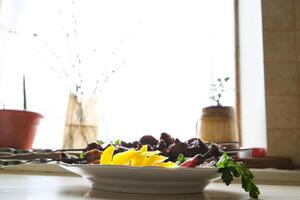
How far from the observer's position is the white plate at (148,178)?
1.56 feet

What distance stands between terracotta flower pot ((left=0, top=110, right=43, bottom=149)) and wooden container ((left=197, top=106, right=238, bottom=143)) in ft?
1.93

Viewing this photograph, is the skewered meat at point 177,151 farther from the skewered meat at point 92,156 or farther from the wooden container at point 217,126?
the wooden container at point 217,126

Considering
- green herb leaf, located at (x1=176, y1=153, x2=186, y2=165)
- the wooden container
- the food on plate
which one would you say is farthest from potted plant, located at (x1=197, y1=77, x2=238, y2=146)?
green herb leaf, located at (x1=176, y1=153, x2=186, y2=165)

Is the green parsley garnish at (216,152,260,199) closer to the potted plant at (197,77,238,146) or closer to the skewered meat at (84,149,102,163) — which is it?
the skewered meat at (84,149,102,163)

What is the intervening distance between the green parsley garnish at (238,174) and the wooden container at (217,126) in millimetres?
769

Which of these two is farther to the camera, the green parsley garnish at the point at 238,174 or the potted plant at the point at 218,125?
the potted plant at the point at 218,125

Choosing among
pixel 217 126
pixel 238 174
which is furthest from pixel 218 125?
pixel 238 174

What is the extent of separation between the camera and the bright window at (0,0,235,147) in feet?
4.73

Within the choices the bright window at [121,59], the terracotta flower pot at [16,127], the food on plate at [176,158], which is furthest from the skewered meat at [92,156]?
the bright window at [121,59]

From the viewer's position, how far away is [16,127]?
120cm

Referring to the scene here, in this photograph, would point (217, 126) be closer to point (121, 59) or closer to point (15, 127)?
point (121, 59)

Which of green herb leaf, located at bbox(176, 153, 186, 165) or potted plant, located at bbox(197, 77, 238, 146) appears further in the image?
potted plant, located at bbox(197, 77, 238, 146)

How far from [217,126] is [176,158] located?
677 mm

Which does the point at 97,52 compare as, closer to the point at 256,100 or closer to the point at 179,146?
the point at 256,100
